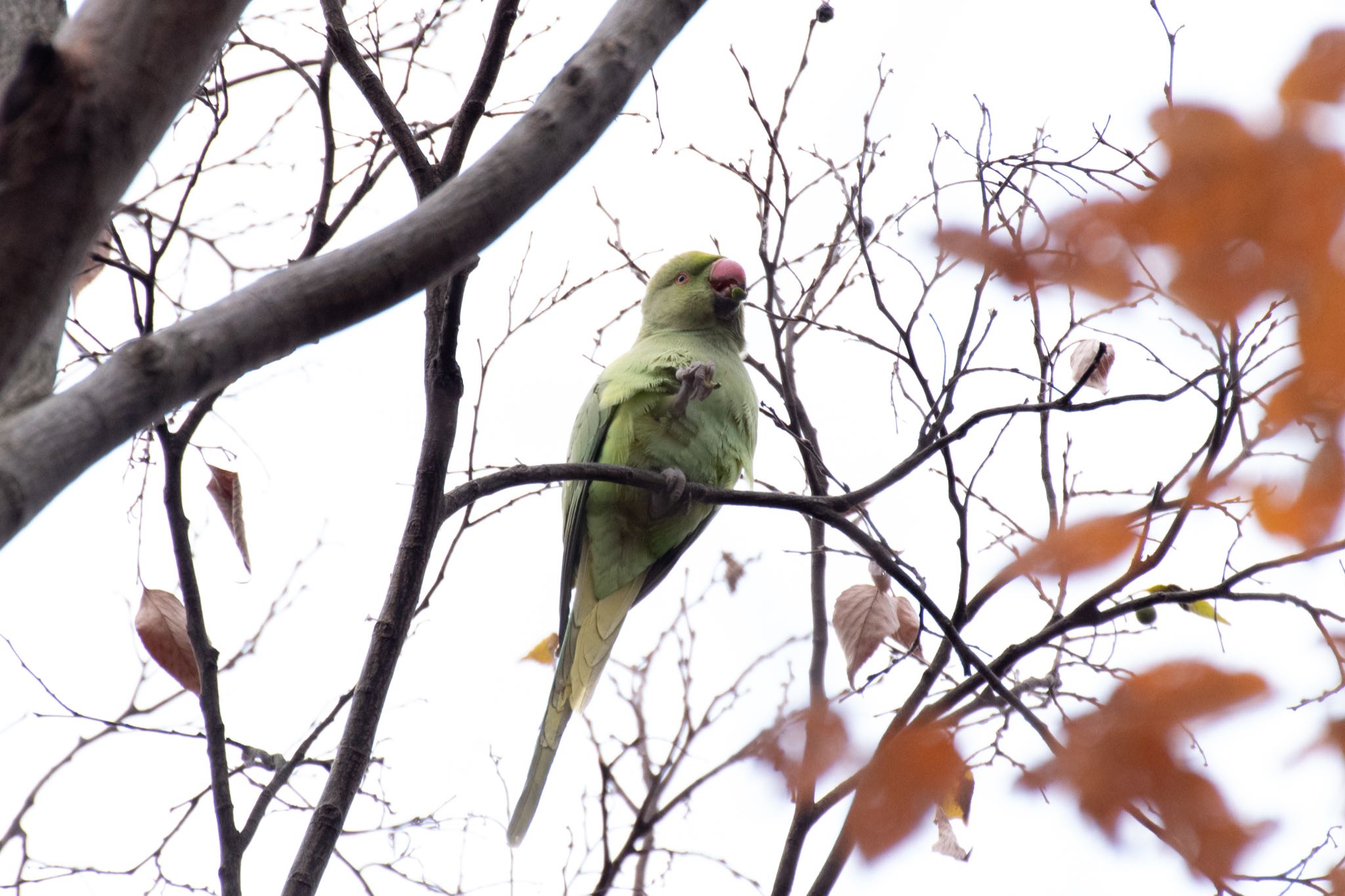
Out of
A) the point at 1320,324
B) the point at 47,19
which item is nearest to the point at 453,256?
the point at 47,19

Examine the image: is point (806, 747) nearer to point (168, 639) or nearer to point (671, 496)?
point (671, 496)

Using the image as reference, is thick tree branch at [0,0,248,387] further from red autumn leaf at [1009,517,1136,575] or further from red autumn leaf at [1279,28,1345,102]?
red autumn leaf at [1009,517,1136,575]

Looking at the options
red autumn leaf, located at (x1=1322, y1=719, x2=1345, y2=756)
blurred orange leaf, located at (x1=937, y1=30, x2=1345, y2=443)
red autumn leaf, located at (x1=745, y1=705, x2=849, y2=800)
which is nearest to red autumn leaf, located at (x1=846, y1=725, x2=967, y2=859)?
red autumn leaf, located at (x1=745, y1=705, x2=849, y2=800)

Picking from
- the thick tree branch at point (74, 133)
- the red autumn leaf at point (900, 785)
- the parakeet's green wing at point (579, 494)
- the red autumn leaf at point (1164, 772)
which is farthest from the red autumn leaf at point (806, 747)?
the thick tree branch at point (74, 133)

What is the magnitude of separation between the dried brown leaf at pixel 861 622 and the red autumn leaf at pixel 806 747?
177mm

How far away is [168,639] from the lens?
263 centimetres

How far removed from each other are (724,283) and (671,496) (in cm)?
169

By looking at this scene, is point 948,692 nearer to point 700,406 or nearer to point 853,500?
point 853,500

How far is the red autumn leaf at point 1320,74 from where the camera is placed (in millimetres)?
2084

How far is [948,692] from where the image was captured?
2639 millimetres

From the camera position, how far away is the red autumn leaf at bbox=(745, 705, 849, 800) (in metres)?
2.62

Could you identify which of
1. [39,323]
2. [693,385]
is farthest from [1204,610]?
[39,323]

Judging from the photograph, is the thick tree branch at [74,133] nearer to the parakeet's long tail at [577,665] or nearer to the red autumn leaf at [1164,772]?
the red autumn leaf at [1164,772]

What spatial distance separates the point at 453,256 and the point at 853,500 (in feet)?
4.46
